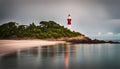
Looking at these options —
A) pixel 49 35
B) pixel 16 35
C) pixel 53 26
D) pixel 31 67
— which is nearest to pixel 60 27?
pixel 53 26

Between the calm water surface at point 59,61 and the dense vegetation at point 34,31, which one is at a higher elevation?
the dense vegetation at point 34,31

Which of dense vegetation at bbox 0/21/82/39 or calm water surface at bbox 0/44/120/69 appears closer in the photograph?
calm water surface at bbox 0/44/120/69

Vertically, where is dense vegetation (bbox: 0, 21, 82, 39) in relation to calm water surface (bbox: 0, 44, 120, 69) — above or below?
above

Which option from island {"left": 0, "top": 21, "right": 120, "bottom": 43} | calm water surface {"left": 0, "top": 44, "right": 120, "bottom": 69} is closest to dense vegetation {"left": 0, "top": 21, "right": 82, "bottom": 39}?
island {"left": 0, "top": 21, "right": 120, "bottom": 43}

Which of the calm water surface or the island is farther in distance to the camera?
the island

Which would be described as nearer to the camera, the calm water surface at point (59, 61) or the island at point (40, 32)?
the calm water surface at point (59, 61)

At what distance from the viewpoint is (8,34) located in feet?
250

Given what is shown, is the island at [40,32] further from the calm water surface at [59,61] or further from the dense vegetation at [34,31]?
the calm water surface at [59,61]

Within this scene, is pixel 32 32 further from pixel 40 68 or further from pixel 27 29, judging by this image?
pixel 40 68

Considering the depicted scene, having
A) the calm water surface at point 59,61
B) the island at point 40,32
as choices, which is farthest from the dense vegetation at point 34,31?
the calm water surface at point 59,61

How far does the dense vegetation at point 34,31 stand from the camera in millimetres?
75875

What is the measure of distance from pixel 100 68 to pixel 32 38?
63.7 meters

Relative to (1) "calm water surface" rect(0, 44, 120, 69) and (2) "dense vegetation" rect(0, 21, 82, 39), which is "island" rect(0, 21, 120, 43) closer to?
(2) "dense vegetation" rect(0, 21, 82, 39)

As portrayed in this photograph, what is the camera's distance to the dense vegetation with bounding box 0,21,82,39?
249ft
